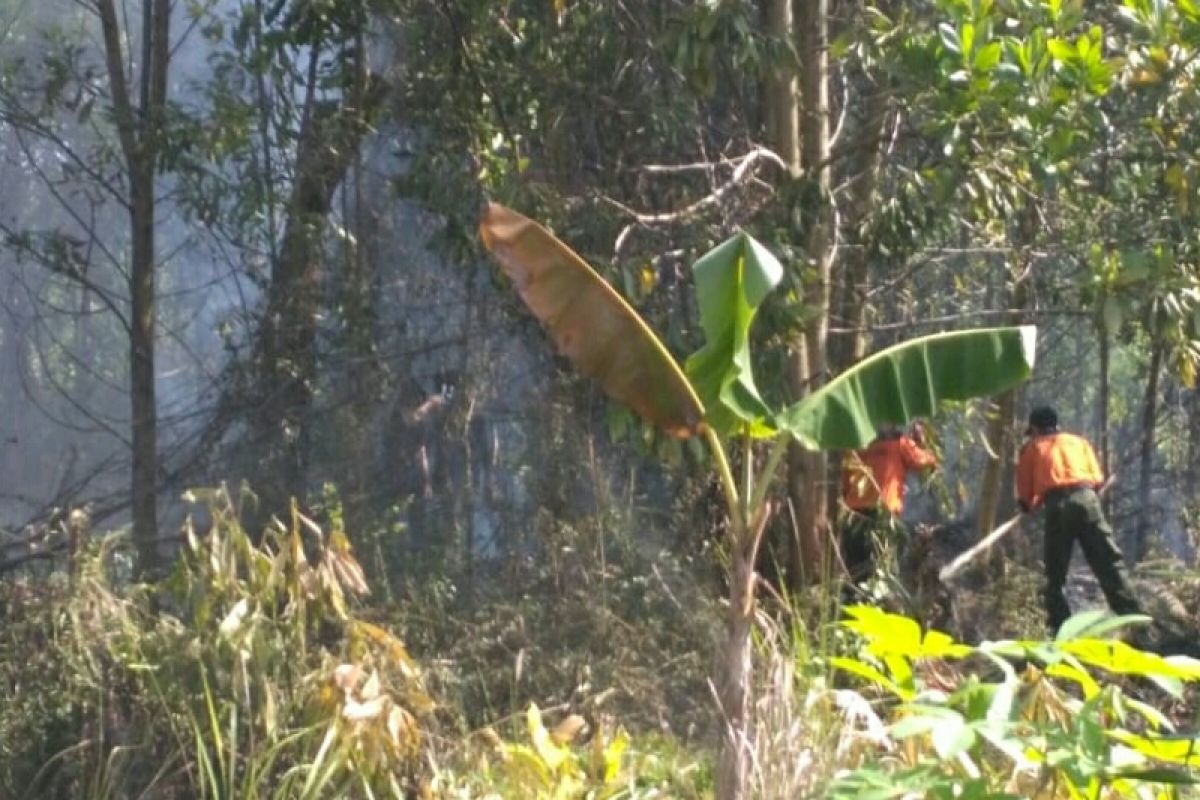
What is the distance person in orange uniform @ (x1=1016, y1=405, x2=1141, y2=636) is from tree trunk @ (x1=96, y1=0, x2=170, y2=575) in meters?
5.49

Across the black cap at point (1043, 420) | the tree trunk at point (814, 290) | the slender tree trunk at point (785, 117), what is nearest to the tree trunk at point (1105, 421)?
the black cap at point (1043, 420)

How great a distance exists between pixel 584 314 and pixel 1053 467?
6811mm

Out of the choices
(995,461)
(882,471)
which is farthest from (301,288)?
(995,461)

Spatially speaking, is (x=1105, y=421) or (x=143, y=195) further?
(x=1105, y=421)

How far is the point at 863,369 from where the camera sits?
6.57m

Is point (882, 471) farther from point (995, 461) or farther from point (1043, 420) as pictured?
point (995, 461)

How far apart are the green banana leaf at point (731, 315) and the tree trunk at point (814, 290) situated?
369 cm

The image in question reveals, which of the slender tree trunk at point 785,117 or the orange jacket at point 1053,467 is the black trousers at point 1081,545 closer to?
the orange jacket at point 1053,467

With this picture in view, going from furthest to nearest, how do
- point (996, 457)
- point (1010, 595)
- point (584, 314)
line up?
1. point (996, 457)
2. point (1010, 595)
3. point (584, 314)

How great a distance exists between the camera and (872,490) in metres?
11.5

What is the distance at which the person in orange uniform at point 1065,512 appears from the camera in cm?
1274

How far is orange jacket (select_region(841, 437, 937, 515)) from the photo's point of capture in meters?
11.5

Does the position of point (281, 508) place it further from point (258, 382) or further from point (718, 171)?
point (718, 171)

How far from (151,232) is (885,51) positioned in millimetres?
4612
